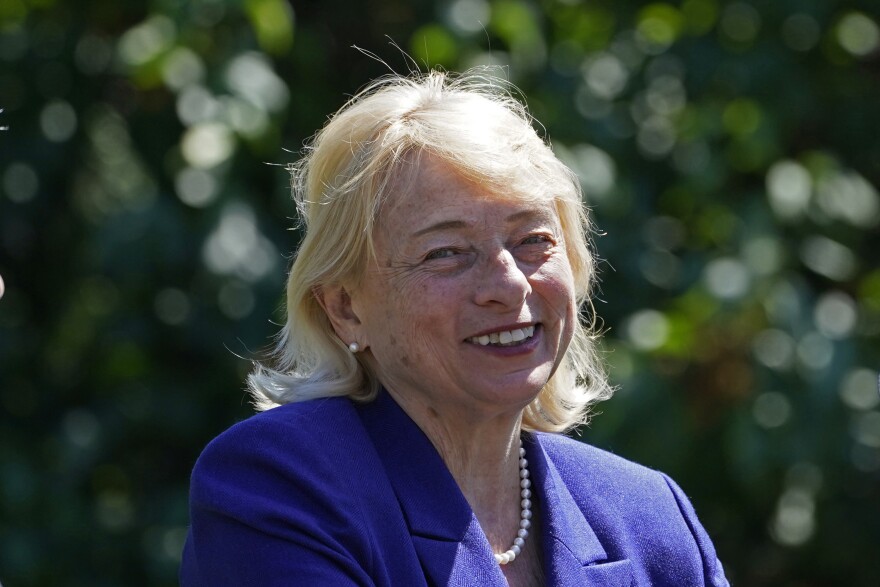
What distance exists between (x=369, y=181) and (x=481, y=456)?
0.43m

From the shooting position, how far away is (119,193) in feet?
11.8

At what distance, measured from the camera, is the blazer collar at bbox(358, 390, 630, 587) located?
70.9 inches

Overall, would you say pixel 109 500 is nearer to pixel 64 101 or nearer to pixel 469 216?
pixel 64 101

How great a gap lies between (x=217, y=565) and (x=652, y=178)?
2.28 metres

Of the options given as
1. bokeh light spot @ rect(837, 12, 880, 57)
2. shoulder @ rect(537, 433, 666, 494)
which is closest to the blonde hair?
shoulder @ rect(537, 433, 666, 494)

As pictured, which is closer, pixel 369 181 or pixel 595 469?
pixel 369 181

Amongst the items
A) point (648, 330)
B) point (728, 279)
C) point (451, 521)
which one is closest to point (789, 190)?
point (728, 279)

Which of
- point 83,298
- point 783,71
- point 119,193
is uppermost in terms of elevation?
point 783,71

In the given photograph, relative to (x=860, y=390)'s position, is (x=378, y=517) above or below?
above

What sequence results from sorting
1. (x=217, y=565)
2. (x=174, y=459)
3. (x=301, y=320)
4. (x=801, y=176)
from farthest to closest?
1. (x=174, y=459)
2. (x=801, y=176)
3. (x=301, y=320)
4. (x=217, y=565)

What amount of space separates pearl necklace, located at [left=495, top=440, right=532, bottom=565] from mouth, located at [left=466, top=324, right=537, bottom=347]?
269mm

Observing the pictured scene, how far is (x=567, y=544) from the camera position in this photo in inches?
76.3

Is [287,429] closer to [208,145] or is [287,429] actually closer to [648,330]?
[208,145]

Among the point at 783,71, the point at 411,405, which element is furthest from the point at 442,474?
the point at 783,71
